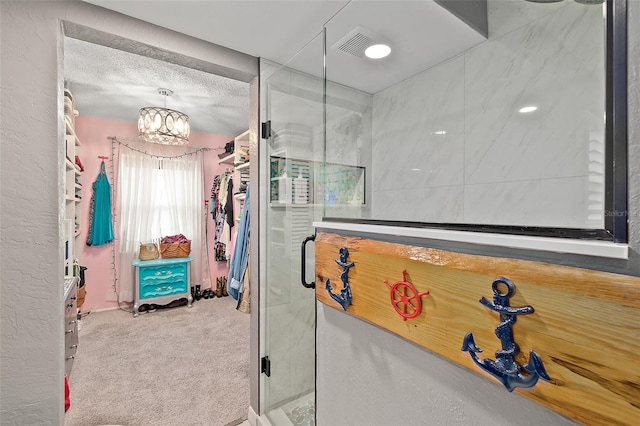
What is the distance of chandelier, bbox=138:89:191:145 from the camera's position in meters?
2.61

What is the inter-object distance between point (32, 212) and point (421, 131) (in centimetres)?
193

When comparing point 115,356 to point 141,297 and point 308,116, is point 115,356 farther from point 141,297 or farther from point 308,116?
point 308,116

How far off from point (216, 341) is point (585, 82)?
3167 millimetres

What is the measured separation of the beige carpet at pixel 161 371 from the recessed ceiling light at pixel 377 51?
2321 millimetres

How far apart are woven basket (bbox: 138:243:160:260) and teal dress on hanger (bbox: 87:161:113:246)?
37cm

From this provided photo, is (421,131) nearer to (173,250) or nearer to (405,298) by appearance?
(405,298)

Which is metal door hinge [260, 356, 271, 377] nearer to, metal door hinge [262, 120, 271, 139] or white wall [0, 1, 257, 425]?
white wall [0, 1, 257, 425]

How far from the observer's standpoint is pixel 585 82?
0.93 m

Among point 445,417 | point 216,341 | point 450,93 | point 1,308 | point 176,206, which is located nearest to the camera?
point 445,417

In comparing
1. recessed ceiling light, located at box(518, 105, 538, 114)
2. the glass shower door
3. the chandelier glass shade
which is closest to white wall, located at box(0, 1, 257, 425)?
the glass shower door

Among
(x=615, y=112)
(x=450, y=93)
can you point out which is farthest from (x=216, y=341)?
(x=615, y=112)

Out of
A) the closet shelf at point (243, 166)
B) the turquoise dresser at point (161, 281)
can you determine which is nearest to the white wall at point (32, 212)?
the closet shelf at point (243, 166)

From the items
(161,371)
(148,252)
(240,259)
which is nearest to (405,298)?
(240,259)

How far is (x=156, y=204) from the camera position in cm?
389
